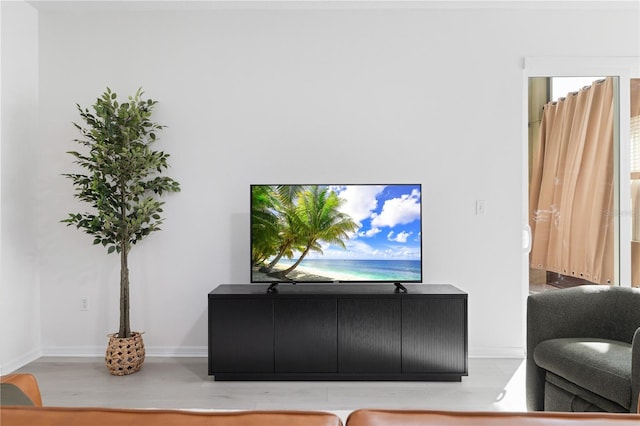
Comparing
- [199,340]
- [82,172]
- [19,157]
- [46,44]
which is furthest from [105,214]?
[46,44]

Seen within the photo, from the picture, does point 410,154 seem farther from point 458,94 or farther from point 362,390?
point 362,390

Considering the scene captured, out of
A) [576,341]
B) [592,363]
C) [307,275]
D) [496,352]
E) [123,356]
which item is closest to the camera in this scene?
[592,363]

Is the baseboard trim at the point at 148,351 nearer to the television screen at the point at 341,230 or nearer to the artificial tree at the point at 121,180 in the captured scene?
the artificial tree at the point at 121,180

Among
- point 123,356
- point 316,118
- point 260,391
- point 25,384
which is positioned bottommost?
point 260,391

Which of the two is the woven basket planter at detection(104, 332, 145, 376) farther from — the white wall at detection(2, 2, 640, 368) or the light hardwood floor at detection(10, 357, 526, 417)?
the white wall at detection(2, 2, 640, 368)

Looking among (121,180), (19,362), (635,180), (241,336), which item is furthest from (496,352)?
(19,362)

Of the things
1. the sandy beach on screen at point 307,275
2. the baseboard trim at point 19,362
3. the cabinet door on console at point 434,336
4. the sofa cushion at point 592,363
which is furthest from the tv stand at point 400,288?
the baseboard trim at point 19,362

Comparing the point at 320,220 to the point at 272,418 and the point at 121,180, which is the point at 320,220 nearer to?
the point at 121,180

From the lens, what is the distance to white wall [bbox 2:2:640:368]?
12.2ft

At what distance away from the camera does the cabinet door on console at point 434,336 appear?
3.18 m

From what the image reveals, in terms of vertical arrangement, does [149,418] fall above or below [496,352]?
above

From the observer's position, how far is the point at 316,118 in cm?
375

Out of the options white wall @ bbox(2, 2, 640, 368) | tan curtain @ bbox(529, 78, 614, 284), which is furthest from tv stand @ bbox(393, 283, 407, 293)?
tan curtain @ bbox(529, 78, 614, 284)

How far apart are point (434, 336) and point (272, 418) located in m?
2.71
